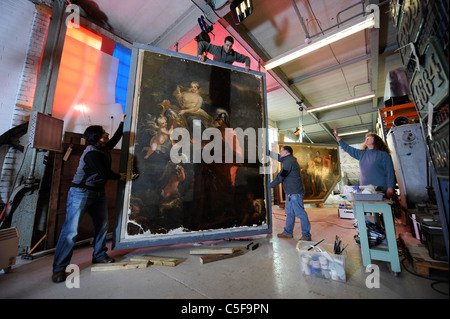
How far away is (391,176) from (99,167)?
14.7ft

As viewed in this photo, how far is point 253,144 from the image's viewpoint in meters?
3.74

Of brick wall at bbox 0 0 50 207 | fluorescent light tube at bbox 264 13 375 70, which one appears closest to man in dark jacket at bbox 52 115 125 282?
brick wall at bbox 0 0 50 207

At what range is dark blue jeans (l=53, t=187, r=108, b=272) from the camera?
2.18 metres

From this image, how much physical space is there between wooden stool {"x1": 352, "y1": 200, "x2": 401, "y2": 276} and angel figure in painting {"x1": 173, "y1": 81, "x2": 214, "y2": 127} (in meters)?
2.65

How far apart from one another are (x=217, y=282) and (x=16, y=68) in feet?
16.8

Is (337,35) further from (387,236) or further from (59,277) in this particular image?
(59,277)

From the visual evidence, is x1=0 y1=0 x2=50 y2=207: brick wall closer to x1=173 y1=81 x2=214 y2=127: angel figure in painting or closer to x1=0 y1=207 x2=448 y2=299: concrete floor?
x1=0 y1=207 x2=448 y2=299: concrete floor

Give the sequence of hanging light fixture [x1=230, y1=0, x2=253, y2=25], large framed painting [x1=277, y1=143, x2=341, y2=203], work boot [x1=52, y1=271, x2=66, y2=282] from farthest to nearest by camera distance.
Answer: large framed painting [x1=277, y1=143, x2=341, y2=203]
hanging light fixture [x1=230, y1=0, x2=253, y2=25]
work boot [x1=52, y1=271, x2=66, y2=282]

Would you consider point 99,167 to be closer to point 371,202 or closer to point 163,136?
point 163,136

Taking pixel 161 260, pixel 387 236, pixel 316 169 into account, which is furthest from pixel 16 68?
pixel 316 169

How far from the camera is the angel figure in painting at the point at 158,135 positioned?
9.63 feet

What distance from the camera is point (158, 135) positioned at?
3004mm

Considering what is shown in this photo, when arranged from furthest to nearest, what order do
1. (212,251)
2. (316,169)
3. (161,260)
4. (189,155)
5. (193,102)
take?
(316,169) → (193,102) → (189,155) → (212,251) → (161,260)
